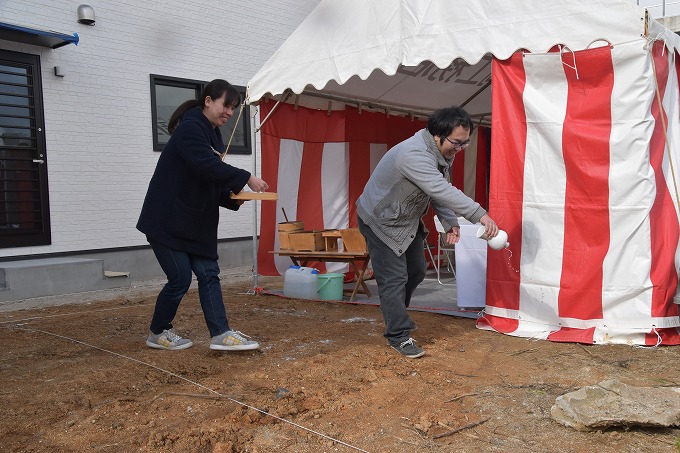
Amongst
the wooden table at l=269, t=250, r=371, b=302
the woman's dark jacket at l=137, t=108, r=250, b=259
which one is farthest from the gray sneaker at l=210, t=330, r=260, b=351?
the wooden table at l=269, t=250, r=371, b=302

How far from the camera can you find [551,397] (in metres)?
2.90

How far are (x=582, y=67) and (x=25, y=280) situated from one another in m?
5.59

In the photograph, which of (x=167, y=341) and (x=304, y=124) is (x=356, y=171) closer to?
(x=304, y=124)

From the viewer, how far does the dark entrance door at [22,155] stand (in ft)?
21.0

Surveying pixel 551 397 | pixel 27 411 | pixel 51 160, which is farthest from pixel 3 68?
pixel 551 397

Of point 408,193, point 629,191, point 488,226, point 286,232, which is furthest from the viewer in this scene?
point 286,232

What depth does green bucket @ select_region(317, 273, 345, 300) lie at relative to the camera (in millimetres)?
5746

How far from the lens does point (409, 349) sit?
3641 mm

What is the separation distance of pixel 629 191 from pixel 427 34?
69.8 inches

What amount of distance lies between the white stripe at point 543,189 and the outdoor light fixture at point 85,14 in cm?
520

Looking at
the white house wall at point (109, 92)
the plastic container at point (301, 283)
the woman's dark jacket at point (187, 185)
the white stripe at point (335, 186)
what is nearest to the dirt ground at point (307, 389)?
the woman's dark jacket at point (187, 185)

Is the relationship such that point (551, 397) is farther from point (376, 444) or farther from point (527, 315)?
point (527, 315)

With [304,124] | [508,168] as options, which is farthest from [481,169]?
[508,168]

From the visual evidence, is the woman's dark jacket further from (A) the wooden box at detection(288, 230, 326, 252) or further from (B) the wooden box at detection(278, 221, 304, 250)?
(B) the wooden box at detection(278, 221, 304, 250)
